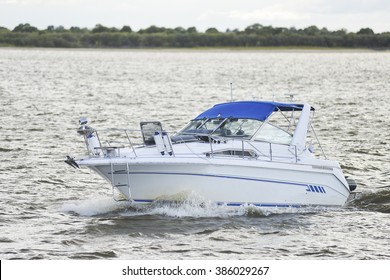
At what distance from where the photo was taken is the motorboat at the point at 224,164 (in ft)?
56.4

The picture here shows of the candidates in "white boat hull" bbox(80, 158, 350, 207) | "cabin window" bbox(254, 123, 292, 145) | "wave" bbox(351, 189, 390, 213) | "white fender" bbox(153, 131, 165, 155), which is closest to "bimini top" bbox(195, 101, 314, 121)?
"cabin window" bbox(254, 123, 292, 145)

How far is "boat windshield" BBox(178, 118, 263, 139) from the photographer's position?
18594 millimetres

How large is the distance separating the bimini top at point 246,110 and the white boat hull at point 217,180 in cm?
159

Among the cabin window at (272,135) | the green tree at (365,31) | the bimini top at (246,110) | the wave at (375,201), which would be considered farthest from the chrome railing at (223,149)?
the green tree at (365,31)

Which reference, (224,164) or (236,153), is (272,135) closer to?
(236,153)

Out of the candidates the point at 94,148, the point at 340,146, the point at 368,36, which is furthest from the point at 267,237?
the point at 368,36

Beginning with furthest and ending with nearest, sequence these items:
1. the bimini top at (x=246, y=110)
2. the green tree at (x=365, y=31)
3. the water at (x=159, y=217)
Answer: the green tree at (x=365, y=31), the bimini top at (x=246, y=110), the water at (x=159, y=217)

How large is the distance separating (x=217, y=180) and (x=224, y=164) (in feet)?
1.15

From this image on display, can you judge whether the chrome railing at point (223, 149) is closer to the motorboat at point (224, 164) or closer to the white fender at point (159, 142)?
the motorboat at point (224, 164)

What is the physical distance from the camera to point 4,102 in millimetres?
45281

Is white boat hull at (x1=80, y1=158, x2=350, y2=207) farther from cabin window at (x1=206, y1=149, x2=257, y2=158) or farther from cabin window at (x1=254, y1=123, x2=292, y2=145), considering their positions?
cabin window at (x1=254, y1=123, x2=292, y2=145)

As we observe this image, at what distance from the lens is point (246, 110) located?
62.6 feet

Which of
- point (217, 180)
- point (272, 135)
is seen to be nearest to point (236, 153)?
point (217, 180)

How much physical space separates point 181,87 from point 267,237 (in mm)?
48321
